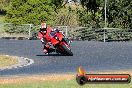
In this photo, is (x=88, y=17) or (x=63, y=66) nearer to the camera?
(x=63, y=66)

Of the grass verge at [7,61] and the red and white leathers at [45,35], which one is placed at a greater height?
the red and white leathers at [45,35]

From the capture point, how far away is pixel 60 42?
25047 mm

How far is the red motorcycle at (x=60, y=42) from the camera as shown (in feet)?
82.1

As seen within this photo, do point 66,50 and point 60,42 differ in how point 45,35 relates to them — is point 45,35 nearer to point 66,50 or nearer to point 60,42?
point 60,42

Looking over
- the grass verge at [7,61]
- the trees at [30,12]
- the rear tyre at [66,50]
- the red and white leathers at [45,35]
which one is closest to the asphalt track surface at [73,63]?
the rear tyre at [66,50]

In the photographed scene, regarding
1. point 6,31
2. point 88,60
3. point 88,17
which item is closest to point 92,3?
point 88,17

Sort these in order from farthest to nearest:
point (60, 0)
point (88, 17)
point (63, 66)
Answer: point (60, 0)
point (88, 17)
point (63, 66)

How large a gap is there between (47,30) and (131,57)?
455 cm

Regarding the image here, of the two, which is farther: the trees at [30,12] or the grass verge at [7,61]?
the trees at [30,12]

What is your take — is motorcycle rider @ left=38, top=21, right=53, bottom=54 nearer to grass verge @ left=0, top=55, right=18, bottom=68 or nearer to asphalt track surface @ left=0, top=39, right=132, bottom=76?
asphalt track surface @ left=0, top=39, right=132, bottom=76

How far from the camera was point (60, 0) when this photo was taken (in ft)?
162

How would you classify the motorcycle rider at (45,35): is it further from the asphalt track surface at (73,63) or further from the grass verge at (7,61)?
the grass verge at (7,61)

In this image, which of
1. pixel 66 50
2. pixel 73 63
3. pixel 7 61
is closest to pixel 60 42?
pixel 66 50

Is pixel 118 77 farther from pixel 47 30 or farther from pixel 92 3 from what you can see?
pixel 92 3
